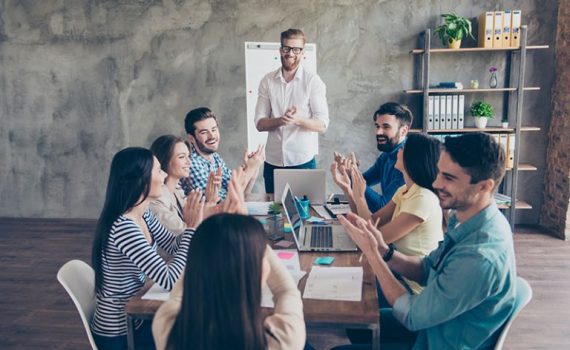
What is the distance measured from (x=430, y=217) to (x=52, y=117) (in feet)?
16.1

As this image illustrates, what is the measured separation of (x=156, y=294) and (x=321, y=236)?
953mm

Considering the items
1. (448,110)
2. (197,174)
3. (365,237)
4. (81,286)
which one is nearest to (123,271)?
(81,286)

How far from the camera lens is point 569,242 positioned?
480 cm

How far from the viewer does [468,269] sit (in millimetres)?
1508

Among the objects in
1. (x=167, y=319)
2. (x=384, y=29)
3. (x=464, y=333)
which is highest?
(x=384, y=29)

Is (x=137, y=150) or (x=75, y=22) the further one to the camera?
(x=75, y=22)

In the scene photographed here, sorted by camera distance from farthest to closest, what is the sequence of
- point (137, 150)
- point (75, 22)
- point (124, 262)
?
point (75, 22) < point (137, 150) < point (124, 262)

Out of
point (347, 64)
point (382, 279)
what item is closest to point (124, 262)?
point (382, 279)

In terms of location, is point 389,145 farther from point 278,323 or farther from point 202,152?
point 278,323

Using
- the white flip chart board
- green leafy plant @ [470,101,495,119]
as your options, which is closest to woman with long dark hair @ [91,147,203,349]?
the white flip chart board

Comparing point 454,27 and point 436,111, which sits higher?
point 454,27

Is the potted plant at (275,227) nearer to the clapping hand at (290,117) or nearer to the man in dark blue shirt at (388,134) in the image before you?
the man in dark blue shirt at (388,134)

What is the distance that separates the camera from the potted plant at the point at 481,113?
5.03 meters

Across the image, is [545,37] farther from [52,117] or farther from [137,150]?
[52,117]
